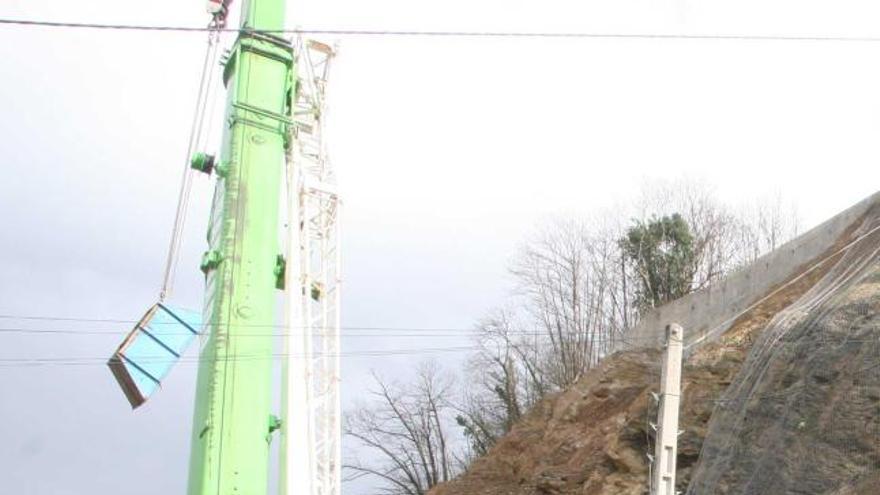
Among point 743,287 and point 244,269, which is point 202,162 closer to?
point 244,269

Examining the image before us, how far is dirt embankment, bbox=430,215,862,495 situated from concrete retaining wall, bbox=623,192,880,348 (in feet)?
2.86

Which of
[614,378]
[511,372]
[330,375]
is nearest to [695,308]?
[614,378]

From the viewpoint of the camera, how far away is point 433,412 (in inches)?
1750

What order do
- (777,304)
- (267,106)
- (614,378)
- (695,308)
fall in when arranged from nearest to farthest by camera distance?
(267,106) → (777,304) → (614,378) → (695,308)

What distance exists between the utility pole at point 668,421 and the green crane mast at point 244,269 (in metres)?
4.82

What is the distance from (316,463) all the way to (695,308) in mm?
13596

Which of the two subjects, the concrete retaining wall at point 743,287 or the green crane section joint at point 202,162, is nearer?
the green crane section joint at point 202,162

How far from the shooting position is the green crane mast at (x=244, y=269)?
11000mm

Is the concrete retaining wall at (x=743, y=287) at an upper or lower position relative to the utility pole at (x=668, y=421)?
upper

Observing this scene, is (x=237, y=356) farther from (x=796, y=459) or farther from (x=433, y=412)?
(x=433, y=412)

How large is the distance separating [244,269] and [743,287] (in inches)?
547

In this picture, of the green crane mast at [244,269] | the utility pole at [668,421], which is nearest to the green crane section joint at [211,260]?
the green crane mast at [244,269]

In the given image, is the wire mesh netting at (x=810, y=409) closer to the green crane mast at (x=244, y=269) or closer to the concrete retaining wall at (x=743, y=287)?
the green crane mast at (x=244, y=269)

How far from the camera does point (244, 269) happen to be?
11797mm
